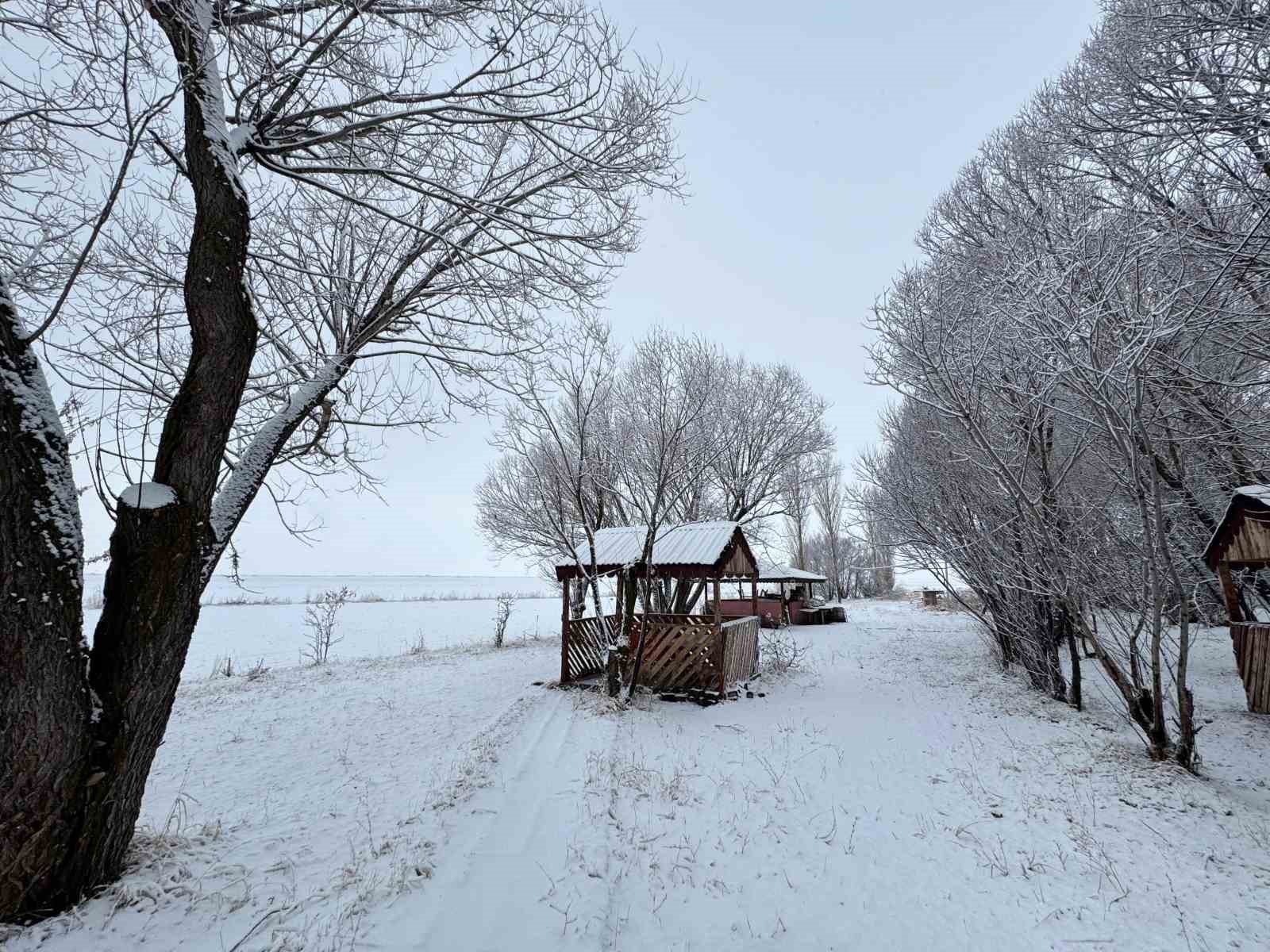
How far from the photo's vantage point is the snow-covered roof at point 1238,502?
20.5ft

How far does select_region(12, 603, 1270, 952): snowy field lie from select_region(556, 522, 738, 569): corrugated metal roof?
9.29ft

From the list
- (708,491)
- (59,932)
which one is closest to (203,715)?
(59,932)

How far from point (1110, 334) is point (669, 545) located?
725cm

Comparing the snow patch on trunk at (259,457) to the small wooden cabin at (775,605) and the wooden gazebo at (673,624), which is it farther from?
the small wooden cabin at (775,605)

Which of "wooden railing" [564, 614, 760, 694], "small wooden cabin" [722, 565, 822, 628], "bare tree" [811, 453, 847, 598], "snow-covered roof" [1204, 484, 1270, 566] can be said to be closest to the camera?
"snow-covered roof" [1204, 484, 1270, 566]

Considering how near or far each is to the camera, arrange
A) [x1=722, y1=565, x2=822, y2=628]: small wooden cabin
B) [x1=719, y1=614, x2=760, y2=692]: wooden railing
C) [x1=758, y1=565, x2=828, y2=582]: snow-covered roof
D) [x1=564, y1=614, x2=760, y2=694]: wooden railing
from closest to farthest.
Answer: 1. [x1=564, y1=614, x2=760, y2=694]: wooden railing
2. [x1=719, y1=614, x2=760, y2=692]: wooden railing
3. [x1=722, y1=565, x2=822, y2=628]: small wooden cabin
4. [x1=758, y1=565, x2=828, y2=582]: snow-covered roof

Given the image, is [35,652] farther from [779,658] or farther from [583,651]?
[779,658]

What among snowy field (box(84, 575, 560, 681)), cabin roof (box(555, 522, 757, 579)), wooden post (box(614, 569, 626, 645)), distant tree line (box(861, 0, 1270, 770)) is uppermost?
distant tree line (box(861, 0, 1270, 770))

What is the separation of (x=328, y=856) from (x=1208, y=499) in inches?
499

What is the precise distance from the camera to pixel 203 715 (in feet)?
26.1

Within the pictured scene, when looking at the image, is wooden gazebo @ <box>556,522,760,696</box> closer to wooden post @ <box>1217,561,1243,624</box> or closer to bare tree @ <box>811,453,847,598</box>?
wooden post @ <box>1217,561,1243,624</box>

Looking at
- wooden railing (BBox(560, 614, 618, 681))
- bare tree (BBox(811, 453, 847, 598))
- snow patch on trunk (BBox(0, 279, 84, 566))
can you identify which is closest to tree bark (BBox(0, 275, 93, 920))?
snow patch on trunk (BBox(0, 279, 84, 566))

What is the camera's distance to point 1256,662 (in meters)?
7.15

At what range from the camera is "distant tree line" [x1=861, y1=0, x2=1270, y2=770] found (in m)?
4.36
